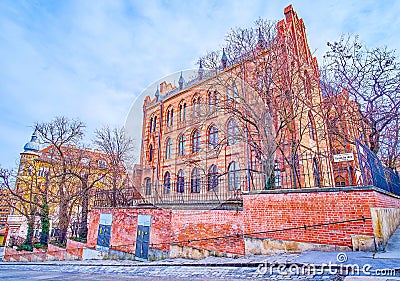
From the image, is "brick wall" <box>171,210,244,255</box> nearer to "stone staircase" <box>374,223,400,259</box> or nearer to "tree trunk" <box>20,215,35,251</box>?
"stone staircase" <box>374,223,400,259</box>

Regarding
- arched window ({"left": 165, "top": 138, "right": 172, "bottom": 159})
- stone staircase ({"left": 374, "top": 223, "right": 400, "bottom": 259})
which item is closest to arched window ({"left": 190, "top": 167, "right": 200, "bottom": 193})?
arched window ({"left": 165, "top": 138, "right": 172, "bottom": 159})

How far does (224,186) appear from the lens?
1520 centimetres

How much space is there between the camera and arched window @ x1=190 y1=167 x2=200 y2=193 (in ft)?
55.5

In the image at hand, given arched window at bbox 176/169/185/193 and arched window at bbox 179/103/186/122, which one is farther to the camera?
arched window at bbox 179/103/186/122

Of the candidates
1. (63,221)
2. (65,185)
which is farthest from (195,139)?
(63,221)

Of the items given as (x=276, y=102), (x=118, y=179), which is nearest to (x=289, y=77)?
(x=276, y=102)

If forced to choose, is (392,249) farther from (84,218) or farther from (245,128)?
(84,218)

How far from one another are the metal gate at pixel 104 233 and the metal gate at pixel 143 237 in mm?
2214

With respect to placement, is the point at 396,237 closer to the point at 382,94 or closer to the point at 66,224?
the point at 382,94

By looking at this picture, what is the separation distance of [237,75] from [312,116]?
18.6ft

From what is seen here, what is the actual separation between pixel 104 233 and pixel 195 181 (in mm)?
7606

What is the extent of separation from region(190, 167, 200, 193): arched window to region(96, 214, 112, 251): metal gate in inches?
248

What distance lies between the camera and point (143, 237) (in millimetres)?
9930

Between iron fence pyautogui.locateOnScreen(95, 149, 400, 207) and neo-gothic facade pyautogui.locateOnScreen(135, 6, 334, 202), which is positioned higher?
neo-gothic facade pyautogui.locateOnScreen(135, 6, 334, 202)
